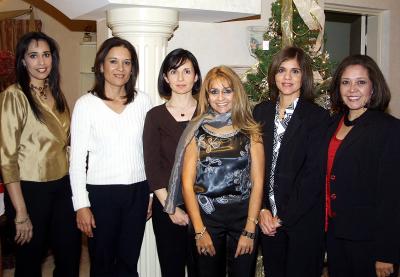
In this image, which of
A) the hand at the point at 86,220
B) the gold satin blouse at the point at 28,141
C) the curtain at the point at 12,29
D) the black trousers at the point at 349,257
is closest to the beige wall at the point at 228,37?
the curtain at the point at 12,29

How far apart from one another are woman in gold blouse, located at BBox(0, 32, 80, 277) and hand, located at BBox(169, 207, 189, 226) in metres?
0.55

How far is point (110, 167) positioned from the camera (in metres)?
2.12

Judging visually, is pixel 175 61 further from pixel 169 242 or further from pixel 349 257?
pixel 349 257

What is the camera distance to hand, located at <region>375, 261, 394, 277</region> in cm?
188

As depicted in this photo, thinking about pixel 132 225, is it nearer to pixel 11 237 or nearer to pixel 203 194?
pixel 203 194

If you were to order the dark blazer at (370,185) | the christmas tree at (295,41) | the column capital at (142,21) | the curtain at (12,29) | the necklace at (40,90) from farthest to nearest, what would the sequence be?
1. the curtain at (12,29)
2. the christmas tree at (295,41)
3. the column capital at (142,21)
4. the necklace at (40,90)
5. the dark blazer at (370,185)

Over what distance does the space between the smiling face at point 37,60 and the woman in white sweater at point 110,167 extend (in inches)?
10.1

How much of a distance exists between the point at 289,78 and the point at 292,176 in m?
0.47

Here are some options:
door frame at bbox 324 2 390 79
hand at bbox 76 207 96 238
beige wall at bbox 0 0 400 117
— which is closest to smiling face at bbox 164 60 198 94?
hand at bbox 76 207 96 238

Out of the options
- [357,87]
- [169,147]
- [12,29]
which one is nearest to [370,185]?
[357,87]

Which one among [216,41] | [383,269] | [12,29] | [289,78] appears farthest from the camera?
[12,29]

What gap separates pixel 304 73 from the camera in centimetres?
212

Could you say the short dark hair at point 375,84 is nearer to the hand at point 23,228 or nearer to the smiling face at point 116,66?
the smiling face at point 116,66

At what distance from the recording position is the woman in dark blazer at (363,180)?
73.7 inches
